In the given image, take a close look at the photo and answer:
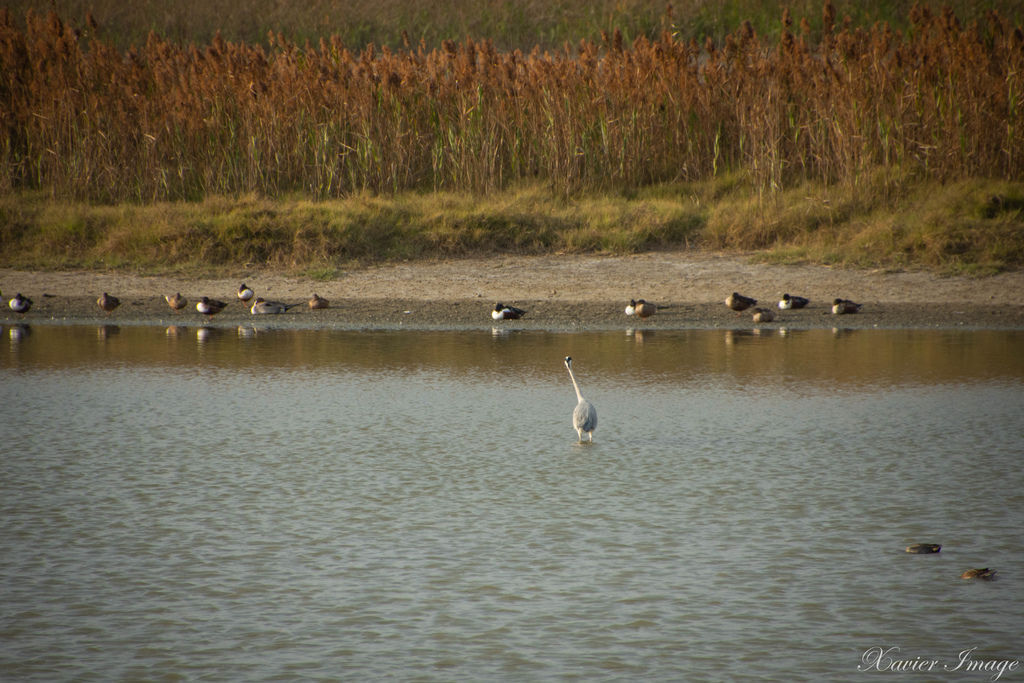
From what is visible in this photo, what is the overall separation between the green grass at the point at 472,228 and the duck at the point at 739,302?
77.2 inches

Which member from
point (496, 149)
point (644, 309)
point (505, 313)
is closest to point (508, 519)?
point (505, 313)

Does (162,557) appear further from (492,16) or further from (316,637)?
(492,16)

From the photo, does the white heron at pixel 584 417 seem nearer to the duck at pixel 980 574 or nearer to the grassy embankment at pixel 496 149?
the duck at pixel 980 574

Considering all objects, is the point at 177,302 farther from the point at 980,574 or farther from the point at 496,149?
the point at 980,574

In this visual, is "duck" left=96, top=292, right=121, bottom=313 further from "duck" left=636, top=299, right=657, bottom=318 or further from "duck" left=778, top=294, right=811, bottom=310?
"duck" left=778, top=294, right=811, bottom=310

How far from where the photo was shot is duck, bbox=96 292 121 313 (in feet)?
39.6

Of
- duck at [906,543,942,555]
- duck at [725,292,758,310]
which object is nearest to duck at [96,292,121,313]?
duck at [725,292,758,310]

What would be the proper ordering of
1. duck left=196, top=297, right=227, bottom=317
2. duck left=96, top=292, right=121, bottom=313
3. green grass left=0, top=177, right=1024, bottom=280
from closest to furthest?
duck left=196, top=297, right=227, bottom=317, duck left=96, top=292, right=121, bottom=313, green grass left=0, top=177, right=1024, bottom=280

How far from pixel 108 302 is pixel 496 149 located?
5944mm

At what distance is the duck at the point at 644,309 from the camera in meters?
11.5

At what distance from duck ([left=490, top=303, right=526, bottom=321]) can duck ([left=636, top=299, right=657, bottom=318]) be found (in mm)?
1157

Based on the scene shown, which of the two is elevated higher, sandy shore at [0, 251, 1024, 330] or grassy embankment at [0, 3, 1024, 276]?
grassy embankment at [0, 3, 1024, 276]

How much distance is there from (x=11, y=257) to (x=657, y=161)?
8.59 m

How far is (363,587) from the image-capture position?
4375mm
